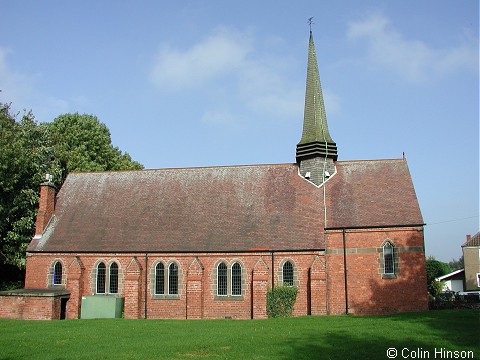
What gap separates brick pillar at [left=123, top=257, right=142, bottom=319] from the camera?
29.8m

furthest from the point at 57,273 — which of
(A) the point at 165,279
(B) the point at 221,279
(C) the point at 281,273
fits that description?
(C) the point at 281,273

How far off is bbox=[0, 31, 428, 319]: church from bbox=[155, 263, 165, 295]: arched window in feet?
0.20

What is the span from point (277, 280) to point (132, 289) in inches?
348

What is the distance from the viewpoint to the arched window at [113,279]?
31.0 metres

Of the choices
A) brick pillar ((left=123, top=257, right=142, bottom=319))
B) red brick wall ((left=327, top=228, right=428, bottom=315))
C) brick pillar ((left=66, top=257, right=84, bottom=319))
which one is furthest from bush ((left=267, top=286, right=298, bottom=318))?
brick pillar ((left=66, top=257, right=84, bottom=319))

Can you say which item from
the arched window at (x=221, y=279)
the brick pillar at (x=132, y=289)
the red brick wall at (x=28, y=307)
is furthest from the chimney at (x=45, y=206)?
the arched window at (x=221, y=279)

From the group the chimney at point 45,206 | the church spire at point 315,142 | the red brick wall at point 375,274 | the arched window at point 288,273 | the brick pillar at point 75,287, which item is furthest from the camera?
the chimney at point 45,206

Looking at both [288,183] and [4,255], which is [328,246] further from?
[4,255]

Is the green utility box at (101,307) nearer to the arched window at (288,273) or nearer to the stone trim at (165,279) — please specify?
the stone trim at (165,279)

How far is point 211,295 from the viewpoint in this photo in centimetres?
2973

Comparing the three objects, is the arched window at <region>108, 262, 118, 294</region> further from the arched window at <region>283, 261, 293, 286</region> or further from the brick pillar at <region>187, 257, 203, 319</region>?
the arched window at <region>283, 261, 293, 286</region>

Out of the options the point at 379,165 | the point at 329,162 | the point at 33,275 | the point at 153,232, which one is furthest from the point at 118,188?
the point at 379,165

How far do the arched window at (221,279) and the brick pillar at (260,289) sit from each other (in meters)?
1.96

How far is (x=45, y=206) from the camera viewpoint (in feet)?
110
